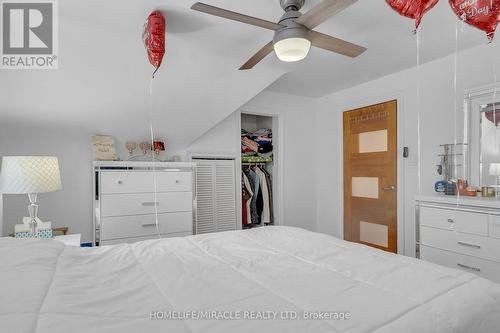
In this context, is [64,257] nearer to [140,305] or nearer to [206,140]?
[140,305]

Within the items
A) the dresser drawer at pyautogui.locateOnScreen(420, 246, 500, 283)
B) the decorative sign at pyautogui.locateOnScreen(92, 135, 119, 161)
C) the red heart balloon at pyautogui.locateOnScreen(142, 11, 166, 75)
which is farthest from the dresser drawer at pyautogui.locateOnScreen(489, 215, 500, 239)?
the decorative sign at pyautogui.locateOnScreen(92, 135, 119, 161)

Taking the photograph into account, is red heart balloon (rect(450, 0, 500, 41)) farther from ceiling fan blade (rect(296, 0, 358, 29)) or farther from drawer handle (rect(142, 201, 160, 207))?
drawer handle (rect(142, 201, 160, 207))

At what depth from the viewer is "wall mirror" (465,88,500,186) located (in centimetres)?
242

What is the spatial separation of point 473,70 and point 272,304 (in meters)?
2.93

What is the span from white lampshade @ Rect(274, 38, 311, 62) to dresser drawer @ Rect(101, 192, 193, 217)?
64.9 inches

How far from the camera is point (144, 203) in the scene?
261cm

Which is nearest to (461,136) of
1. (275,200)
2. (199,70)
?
(275,200)

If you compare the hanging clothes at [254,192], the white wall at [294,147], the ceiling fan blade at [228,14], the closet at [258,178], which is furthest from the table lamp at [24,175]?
the hanging clothes at [254,192]

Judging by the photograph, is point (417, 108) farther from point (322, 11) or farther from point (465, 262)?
point (322, 11)

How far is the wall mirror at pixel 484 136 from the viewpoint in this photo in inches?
95.4

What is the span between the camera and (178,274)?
1.00m

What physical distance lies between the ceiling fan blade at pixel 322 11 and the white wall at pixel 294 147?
2.09 m

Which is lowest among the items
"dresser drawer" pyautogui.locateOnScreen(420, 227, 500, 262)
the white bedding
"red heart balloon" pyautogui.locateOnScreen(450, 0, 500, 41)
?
"dresser drawer" pyautogui.locateOnScreen(420, 227, 500, 262)

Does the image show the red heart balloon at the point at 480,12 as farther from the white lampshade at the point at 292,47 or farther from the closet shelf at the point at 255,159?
the closet shelf at the point at 255,159
